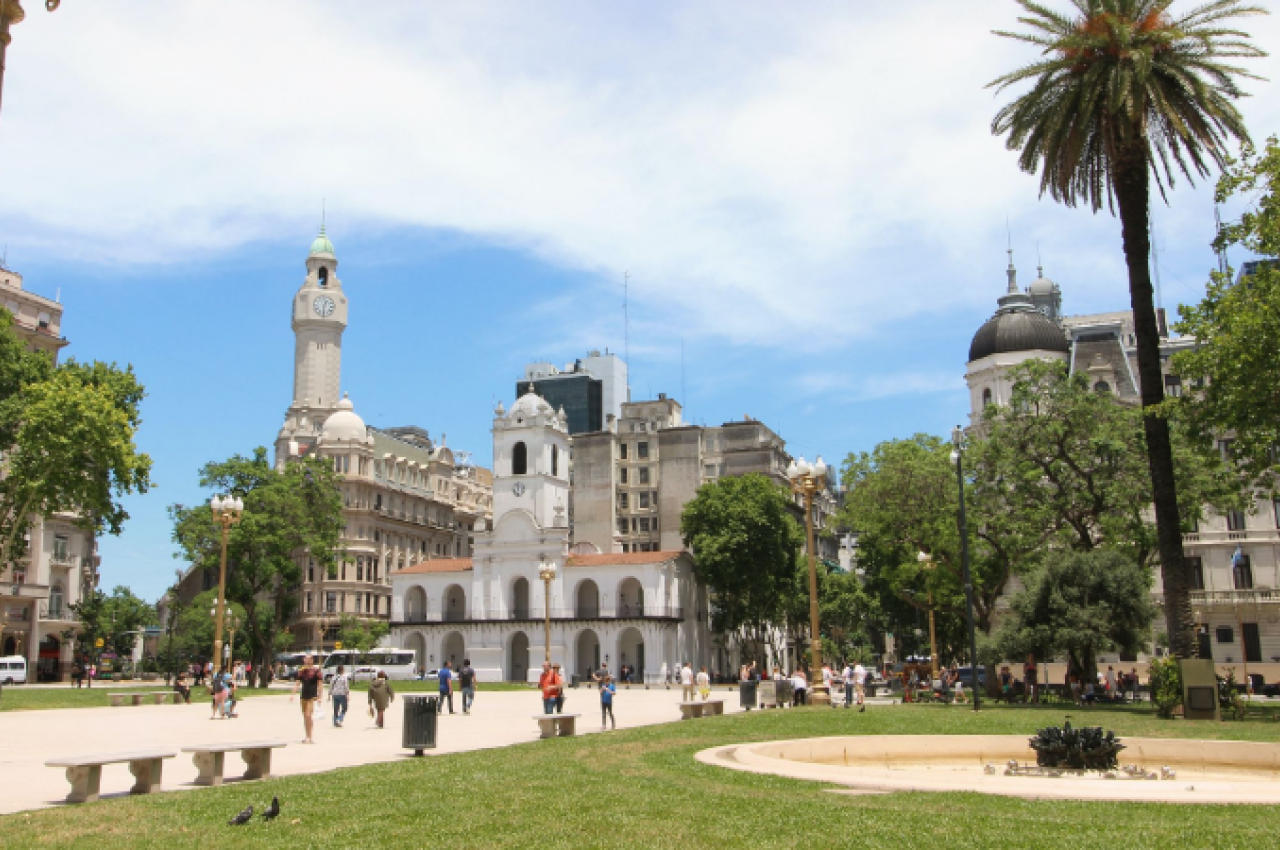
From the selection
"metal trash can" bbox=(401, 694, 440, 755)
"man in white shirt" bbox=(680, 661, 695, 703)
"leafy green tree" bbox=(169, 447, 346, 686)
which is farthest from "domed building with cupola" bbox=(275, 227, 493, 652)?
"metal trash can" bbox=(401, 694, 440, 755)

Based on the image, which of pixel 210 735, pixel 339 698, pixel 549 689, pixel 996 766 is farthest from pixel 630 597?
pixel 996 766

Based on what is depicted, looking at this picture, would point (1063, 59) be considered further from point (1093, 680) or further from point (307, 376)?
point (307, 376)

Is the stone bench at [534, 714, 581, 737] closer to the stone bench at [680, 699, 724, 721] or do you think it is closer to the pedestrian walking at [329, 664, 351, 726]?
the stone bench at [680, 699, 724, 721]

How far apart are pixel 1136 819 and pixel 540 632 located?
201 feet

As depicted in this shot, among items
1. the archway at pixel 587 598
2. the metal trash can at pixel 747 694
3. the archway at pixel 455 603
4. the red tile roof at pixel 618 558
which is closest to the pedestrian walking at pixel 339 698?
the metal trash can at pixel 747 694

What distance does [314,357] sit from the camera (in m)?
92.8

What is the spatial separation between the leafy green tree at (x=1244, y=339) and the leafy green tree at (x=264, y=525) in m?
43.4

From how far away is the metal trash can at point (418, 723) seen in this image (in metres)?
17.1

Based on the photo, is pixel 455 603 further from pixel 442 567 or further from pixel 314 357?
pixel 314 357

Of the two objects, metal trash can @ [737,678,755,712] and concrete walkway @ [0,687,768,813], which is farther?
metal trash can @ [737,678,755,712]

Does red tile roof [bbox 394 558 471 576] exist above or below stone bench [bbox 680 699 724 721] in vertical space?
above

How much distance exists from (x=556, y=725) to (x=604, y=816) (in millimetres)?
11302

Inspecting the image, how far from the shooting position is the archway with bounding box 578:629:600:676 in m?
70.0

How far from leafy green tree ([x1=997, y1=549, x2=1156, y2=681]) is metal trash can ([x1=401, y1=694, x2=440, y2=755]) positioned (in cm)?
2138
